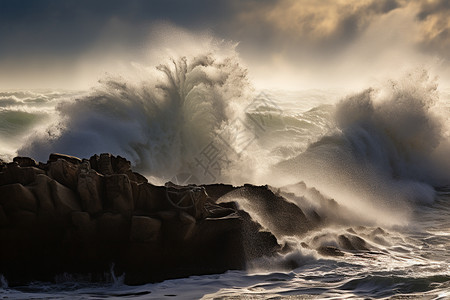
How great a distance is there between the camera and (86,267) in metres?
5.99

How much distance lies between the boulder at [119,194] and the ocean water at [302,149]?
177 centimetres

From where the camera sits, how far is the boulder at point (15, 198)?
19.5ft

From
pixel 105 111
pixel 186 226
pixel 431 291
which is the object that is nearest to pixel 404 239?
pixel 431 291

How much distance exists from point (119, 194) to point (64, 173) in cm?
81

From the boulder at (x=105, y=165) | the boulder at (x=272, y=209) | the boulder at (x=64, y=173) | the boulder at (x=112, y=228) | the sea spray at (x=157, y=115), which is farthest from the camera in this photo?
the sea spray at (x=157, y=115)

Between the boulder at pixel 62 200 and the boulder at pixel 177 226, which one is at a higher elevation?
the boulder at pixel 62 200

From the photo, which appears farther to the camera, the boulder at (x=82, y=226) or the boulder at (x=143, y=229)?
the boulder at (x=143, y=229)

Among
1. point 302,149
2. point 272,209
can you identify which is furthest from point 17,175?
point 302,149

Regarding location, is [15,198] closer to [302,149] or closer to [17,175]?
[17,175]

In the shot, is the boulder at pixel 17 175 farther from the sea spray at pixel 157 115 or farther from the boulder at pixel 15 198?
the sea spray at pixel 157 115

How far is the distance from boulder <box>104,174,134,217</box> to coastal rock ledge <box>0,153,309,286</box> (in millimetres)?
12

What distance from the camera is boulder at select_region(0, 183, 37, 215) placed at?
595 centimetres

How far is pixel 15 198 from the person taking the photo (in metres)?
5.95

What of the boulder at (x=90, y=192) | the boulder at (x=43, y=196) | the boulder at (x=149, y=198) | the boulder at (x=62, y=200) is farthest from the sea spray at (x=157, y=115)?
the boulder at (x=43, y=196)
